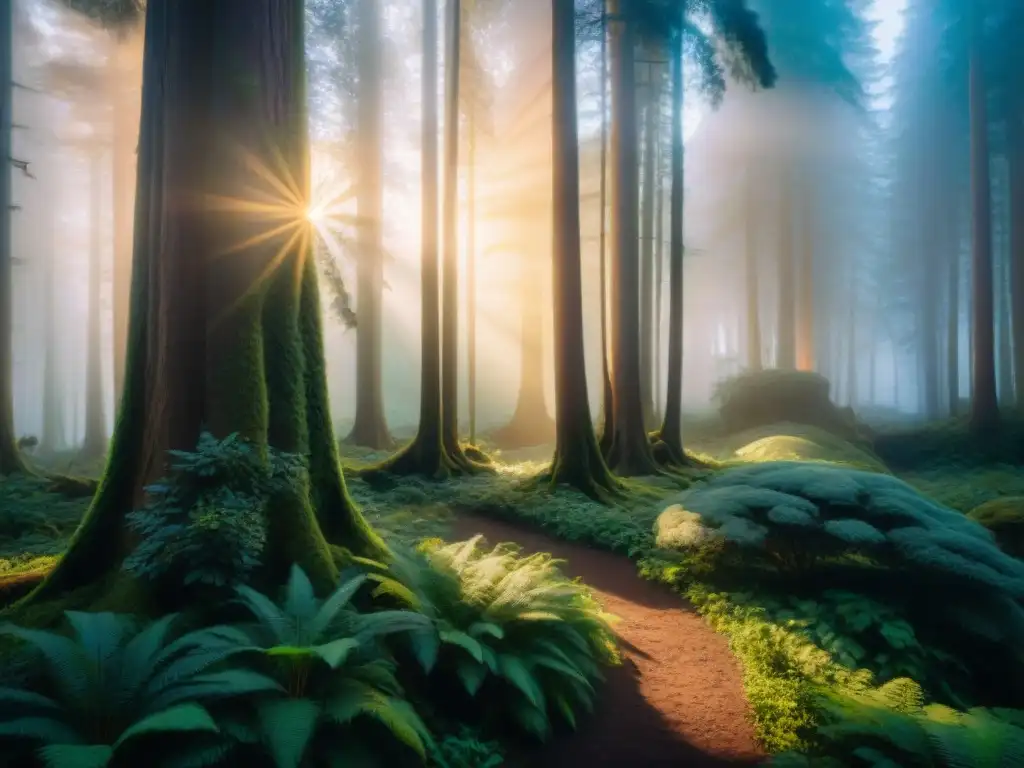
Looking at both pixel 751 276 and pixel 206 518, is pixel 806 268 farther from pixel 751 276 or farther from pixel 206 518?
pixel 206 518

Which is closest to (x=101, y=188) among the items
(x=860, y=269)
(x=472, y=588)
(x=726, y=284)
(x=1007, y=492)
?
(x=472, y=588)

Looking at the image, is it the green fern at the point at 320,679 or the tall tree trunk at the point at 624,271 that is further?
the tall tree trunk at the point at 624,271

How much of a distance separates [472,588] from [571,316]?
6927 millimetres

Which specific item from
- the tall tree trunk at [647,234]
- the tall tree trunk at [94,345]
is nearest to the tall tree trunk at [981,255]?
the tall tree trunk at [647,234]

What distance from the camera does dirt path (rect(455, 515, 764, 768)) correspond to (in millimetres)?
3490

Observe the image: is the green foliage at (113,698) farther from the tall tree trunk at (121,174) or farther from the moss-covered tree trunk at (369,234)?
the tall tree trunk at (121,174)

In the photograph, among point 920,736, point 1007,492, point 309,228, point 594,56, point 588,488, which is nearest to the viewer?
point 920,736

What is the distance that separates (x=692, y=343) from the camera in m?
54.9

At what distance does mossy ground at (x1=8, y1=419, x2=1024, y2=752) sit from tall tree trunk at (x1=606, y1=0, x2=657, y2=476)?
3.90ft

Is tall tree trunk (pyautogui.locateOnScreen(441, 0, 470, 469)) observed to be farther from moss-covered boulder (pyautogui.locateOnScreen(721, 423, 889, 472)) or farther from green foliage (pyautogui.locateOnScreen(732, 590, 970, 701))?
green foliage (pyautogui.locateOnScreen(732, 590, 970, 701))

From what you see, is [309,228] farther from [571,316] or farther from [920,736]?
[571,316]

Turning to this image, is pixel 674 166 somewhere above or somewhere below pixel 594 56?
below

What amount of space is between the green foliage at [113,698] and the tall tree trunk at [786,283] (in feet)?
92.5

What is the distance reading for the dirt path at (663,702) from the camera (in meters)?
3.49
